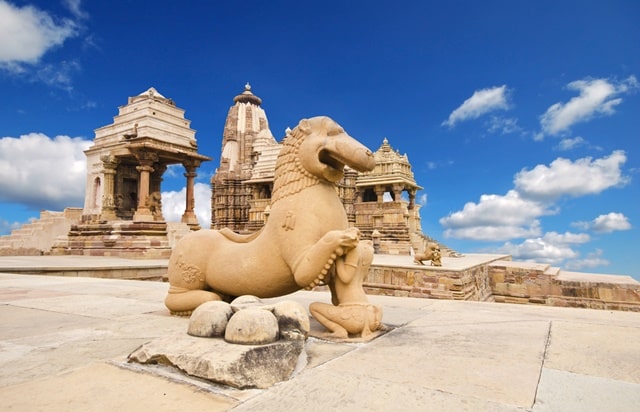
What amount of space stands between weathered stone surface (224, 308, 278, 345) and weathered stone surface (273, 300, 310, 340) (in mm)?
176

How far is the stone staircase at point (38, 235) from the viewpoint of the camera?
54.9ft

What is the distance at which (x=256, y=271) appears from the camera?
9.68ft

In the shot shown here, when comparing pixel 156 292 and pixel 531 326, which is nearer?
pixel 531 326

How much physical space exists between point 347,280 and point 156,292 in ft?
11.4

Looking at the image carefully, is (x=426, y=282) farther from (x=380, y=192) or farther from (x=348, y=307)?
(x=380, y=192)

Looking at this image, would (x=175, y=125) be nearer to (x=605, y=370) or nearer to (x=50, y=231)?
(x=50, y=231)

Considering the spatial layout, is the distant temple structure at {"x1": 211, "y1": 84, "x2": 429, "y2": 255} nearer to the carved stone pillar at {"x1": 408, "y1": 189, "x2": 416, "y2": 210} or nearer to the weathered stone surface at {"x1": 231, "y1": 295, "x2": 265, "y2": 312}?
the carved stone pillar at {"x1": 408, "y1": 189, "x2": 416, "y2": 210}

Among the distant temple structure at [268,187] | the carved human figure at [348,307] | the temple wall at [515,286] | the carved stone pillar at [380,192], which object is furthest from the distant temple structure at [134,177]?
the carved human figure at [348,307]

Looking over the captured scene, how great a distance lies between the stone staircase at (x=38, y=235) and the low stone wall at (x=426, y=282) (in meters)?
15.2

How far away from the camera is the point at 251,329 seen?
1.99m

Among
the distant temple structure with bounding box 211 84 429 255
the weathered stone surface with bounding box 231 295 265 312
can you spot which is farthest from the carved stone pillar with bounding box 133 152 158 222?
the weathered stone surface with bounding box 231 295 265 312

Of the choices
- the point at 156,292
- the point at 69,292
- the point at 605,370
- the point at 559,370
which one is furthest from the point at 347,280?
the point at 69,292

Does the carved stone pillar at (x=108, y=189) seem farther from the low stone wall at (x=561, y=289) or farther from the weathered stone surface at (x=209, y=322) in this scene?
the weathered stone surface at (x=209, y=322)

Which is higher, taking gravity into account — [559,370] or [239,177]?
[239,177]
